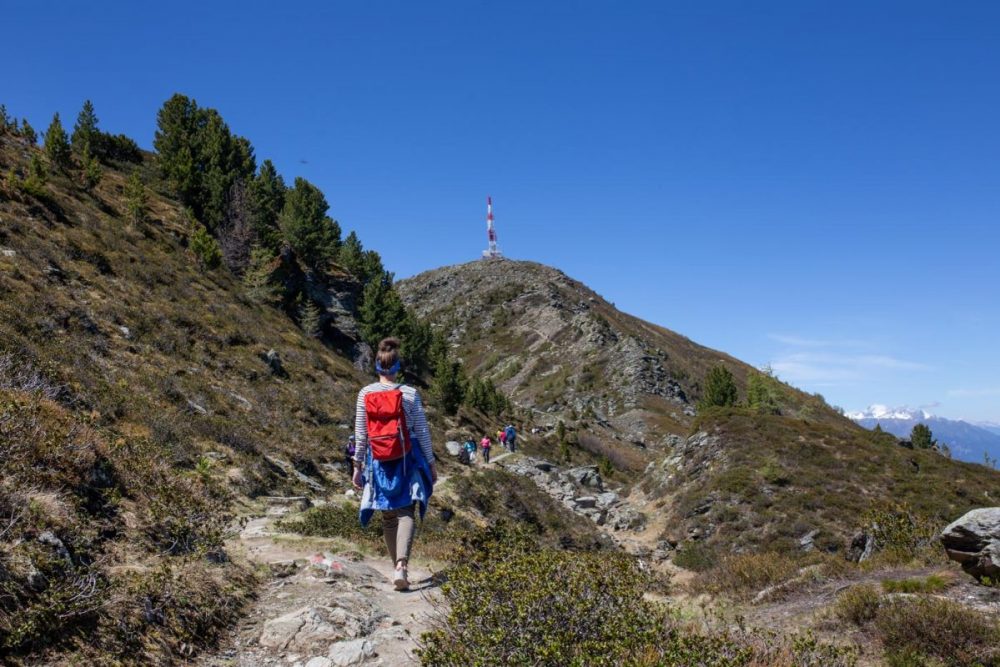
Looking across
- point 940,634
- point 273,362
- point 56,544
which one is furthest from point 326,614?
point 273,362

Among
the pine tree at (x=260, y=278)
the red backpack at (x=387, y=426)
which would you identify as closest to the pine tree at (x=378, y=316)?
the pine tree at (x=260, y=278)

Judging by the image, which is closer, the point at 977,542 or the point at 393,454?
the point at 393,454

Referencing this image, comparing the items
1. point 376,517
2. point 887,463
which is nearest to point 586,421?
point 887,463

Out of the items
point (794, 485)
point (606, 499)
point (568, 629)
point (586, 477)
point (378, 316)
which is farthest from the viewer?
point (378, 316)

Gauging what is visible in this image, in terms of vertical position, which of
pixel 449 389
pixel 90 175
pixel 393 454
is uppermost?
pixel 90 175

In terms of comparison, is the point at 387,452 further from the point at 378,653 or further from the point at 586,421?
the point at 586,421

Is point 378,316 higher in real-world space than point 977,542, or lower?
higher

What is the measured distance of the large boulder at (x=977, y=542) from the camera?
632cm

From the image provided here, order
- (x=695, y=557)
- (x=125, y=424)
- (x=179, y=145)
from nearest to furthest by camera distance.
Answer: (x=125, y=424)
(x=695, y=557)
(x=179, y=145)

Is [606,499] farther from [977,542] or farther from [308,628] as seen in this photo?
[308,628]

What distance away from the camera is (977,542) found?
6.51 meters

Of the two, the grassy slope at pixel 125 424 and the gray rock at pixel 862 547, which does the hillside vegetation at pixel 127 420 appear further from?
the gray rock at pixel 862 547

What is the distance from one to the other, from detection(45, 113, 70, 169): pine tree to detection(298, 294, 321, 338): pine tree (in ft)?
48.9

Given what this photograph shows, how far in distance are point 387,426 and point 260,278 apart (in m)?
33.0
